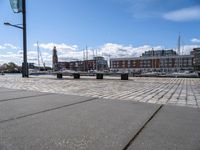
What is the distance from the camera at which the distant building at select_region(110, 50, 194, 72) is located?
98.4 m

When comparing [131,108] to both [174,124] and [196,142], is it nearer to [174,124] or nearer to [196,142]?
[174,124]

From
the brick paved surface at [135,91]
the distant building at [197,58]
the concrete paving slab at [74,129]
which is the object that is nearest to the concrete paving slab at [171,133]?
the concrete paving slab at [74,129]

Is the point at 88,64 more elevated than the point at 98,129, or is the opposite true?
the point at 88,64

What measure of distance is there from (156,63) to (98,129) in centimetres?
10651

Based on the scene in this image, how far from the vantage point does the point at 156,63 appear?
105750mm

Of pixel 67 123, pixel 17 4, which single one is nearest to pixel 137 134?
pixel 67 123

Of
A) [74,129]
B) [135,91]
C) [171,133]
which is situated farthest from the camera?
[135,91]

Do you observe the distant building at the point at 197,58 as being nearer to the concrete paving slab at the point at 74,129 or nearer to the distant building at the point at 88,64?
the distant building at the point at 88,64

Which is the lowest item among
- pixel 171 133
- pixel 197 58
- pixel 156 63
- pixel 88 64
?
pixel 171 133

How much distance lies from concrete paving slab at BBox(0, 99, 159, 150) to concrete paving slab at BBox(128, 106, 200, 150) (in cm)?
21

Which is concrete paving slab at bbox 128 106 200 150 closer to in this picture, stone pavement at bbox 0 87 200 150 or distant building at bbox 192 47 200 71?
stone pavement at bbox 0 87 200 150

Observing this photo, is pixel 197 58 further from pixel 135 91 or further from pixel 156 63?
pixel 135 91

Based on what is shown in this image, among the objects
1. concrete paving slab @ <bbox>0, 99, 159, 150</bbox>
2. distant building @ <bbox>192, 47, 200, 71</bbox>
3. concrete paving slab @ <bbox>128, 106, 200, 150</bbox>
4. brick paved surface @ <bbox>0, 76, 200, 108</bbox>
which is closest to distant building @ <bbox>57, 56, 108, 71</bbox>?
distant building @ <bbox>192, 47, 200, 71</bbox>

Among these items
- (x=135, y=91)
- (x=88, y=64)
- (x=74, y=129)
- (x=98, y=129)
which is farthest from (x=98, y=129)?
(x=88, y=64)
